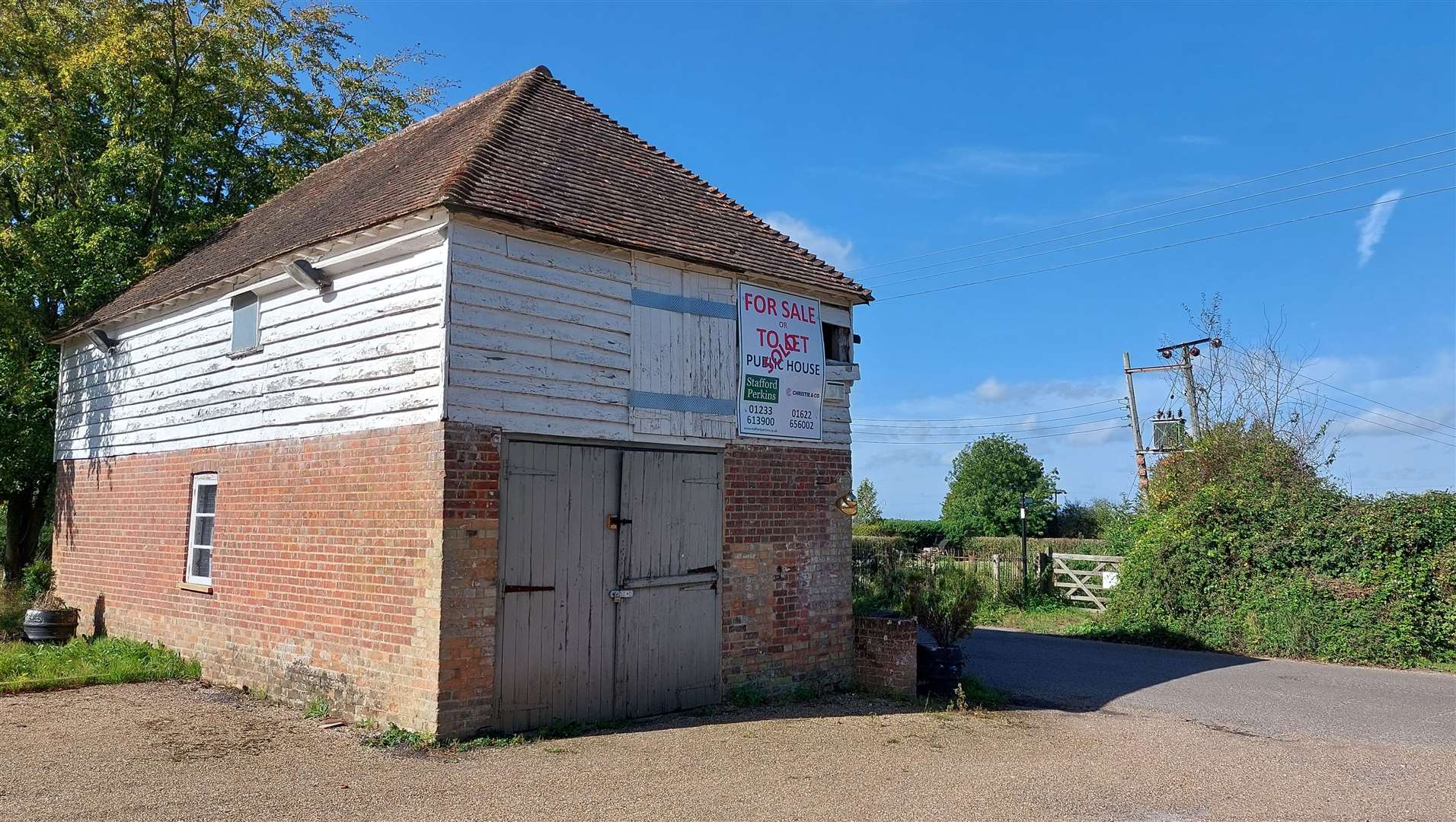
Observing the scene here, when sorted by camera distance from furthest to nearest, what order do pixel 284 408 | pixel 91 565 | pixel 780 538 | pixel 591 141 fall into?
pixel 91 565
pixel 591 141
pixel 780 538
pixel 284 408

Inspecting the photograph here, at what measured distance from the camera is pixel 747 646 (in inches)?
384

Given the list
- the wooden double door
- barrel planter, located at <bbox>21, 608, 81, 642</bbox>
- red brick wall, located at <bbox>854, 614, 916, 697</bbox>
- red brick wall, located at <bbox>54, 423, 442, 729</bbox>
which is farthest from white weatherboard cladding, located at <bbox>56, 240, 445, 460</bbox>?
red brick wall, located at <bbox>854, 614, 916, 697</bbox>

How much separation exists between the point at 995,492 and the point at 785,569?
33842 mm

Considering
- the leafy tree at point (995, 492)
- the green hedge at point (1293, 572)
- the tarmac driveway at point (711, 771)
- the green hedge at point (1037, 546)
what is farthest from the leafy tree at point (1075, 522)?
the tarmac driveway at point (711, 771)

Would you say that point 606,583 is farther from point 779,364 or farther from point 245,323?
point 245,323

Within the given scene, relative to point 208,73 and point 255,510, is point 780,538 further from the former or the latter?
point 208,73

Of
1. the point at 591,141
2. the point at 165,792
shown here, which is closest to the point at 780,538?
the point at 591,141

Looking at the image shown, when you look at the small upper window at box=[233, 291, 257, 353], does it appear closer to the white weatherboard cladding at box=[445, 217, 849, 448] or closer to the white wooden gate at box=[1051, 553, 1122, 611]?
the white weatherboard cladding at box=[445, 217, 849, 448]

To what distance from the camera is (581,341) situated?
28.5 feet

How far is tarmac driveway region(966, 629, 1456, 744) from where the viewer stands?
968 centimetres

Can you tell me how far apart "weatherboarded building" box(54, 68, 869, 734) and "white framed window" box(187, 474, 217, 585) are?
0.13ft

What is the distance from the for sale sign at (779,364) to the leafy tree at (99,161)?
10585 millimetres

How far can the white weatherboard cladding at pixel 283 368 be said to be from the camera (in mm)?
8117

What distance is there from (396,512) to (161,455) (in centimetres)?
548
